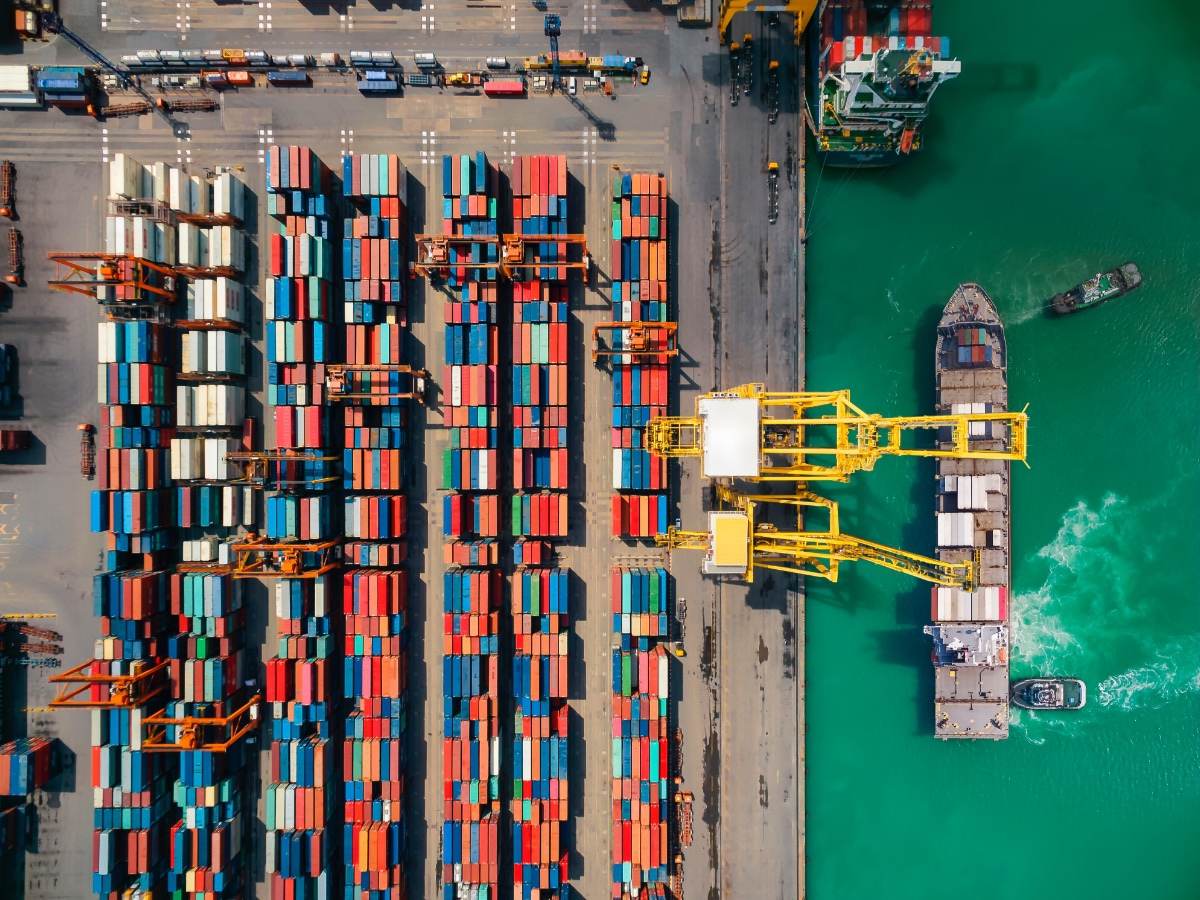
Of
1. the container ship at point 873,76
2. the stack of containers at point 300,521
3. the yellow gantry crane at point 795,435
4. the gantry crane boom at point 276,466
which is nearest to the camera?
the yellow gantry crane at point 795,435

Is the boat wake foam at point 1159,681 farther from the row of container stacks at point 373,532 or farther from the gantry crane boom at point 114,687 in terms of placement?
the gantry crane boom at point 114,687

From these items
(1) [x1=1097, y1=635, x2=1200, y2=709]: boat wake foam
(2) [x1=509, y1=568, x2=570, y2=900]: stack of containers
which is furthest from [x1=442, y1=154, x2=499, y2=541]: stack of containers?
(1) [x1=1097, y1=635, x2=1200, y2=709]: boat wake foam

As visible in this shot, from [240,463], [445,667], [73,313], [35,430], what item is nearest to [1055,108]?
[445,667]

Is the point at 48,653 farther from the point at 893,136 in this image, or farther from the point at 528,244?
the point at 893,136

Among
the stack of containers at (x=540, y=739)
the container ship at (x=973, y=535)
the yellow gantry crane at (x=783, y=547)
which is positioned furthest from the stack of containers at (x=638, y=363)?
the container ship at (x=973, y=535)

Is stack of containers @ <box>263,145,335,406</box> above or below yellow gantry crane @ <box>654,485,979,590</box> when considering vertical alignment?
above

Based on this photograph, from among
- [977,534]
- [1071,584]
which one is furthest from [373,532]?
[1071,584]

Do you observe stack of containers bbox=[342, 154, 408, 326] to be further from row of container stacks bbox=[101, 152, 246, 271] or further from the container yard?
row of container stacks bbox=[101, 152, 246, 271]

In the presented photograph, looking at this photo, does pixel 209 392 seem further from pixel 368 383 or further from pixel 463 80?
pixel 463 80
